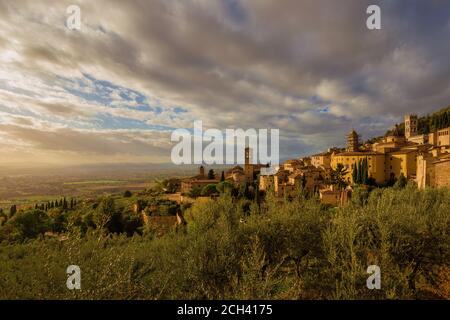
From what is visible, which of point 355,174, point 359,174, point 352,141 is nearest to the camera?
point 359,174

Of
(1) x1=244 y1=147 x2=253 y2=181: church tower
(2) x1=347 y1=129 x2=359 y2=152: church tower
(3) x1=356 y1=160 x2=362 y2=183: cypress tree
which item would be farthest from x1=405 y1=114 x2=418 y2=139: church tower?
(1) x1=244 y1=147 x2=253 y2=181: church tower

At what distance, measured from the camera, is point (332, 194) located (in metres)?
34.6

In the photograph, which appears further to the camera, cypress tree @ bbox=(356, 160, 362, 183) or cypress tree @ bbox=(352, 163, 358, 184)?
cypress tree @ bbox=(352, 163, 358, 184)

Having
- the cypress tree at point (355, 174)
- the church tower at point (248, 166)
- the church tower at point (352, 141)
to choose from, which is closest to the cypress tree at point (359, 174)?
the cypress tree at point (355, 174)

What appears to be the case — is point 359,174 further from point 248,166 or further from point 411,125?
point 411,125

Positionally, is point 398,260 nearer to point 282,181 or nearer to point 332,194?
point 332,194

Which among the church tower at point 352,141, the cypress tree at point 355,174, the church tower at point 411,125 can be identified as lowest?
the cypress tree at point 355,174

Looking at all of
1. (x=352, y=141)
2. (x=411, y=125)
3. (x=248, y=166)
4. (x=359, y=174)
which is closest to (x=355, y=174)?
(x=359, y=174)

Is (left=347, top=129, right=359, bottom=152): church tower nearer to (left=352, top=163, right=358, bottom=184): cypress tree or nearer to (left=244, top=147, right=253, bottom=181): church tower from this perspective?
(left=352, top=163, right=358, bottom=184): cypress tree

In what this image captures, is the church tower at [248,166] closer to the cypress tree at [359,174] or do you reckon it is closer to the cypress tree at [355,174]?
the cypress tree at [355,174]

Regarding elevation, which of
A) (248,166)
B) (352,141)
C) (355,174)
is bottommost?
(355,174)
